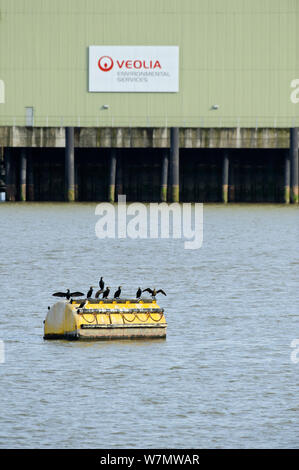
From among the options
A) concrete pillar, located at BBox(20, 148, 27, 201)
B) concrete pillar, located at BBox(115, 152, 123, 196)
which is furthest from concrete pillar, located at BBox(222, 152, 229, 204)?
concrete pillar, located at BBox(20, 148, 27, 201)

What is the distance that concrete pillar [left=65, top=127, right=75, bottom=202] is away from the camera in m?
74.1

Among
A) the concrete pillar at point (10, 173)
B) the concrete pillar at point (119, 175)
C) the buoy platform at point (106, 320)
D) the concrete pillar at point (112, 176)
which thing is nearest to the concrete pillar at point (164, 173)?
the concrete pillar at point (112, 176)

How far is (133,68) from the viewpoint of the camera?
7800cm

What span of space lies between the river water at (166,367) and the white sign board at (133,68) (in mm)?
34660

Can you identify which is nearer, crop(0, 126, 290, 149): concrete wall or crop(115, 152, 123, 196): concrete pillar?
crop(0, 126, 290, 149): concrete wall

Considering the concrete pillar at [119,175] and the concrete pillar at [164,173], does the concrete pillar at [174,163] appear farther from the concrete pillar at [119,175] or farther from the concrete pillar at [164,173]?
the concrete pillar at [119,175]

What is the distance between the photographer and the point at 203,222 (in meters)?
67.6

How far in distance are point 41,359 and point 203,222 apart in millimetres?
44376

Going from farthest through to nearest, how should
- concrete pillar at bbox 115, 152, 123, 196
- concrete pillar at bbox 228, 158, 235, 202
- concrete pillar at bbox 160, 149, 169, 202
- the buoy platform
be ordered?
concrete pillar at bbox 228, 158, 235, 202, concrete pillar at bbox 115, 152, 123, 196, concrete pillar at bbox 160, 149, 169, 202, the buoy platform

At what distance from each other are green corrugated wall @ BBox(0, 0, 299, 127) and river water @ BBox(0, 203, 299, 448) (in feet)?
111

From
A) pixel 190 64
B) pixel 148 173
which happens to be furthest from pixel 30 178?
pixel 190 64

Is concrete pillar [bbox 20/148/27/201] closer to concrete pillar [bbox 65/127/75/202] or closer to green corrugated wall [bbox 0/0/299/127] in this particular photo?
green corrugated wall [bbox 0/0/299/127]

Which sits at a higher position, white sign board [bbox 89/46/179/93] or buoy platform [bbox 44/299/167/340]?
white sign board [bbox 89/46/179/93]

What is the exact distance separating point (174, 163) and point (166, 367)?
52.3m
